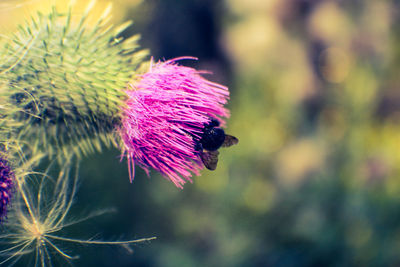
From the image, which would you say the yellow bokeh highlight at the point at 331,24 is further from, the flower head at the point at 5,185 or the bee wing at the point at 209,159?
the flower head at the point at 5,185

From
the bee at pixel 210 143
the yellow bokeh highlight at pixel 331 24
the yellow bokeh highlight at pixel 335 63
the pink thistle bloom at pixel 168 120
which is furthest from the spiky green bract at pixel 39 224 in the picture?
the yellow bokeh highlight at pixel 331 24

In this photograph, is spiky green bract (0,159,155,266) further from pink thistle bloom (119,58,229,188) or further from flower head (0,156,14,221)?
Answer: pink thistle bloom (119,58,229,188)

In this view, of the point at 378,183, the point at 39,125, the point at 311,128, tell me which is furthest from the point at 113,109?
the point at 311,128

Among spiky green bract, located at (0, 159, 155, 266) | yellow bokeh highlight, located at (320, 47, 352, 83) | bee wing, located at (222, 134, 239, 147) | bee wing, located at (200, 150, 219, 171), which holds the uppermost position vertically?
yellow bokeh highlight, located at (320, 47, 352, 83)

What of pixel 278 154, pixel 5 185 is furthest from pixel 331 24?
pixel 5 185

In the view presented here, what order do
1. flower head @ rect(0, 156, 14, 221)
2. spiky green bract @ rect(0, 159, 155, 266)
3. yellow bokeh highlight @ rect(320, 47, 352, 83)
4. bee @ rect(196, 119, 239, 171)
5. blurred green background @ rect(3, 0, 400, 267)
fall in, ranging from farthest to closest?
yellow bokeh highlight @ rect(320, 47, 352, 83) → blurred green background @ rect(3, 0, 400, 267) → spiky green bract @ rect(0, 159, 155, 266) → bee @ rect(196, 119, 239, 171) → flower head @ rect(0, 156, 14, 221)

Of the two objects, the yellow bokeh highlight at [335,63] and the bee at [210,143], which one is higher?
the yellow bokeh highlight at [335,63]

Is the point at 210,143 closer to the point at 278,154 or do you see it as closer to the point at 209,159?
the point at 209,159

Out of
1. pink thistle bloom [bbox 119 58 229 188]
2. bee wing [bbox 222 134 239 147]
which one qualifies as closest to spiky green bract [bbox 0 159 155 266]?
pink thistle bloom [bbox 119 58 229 188]
